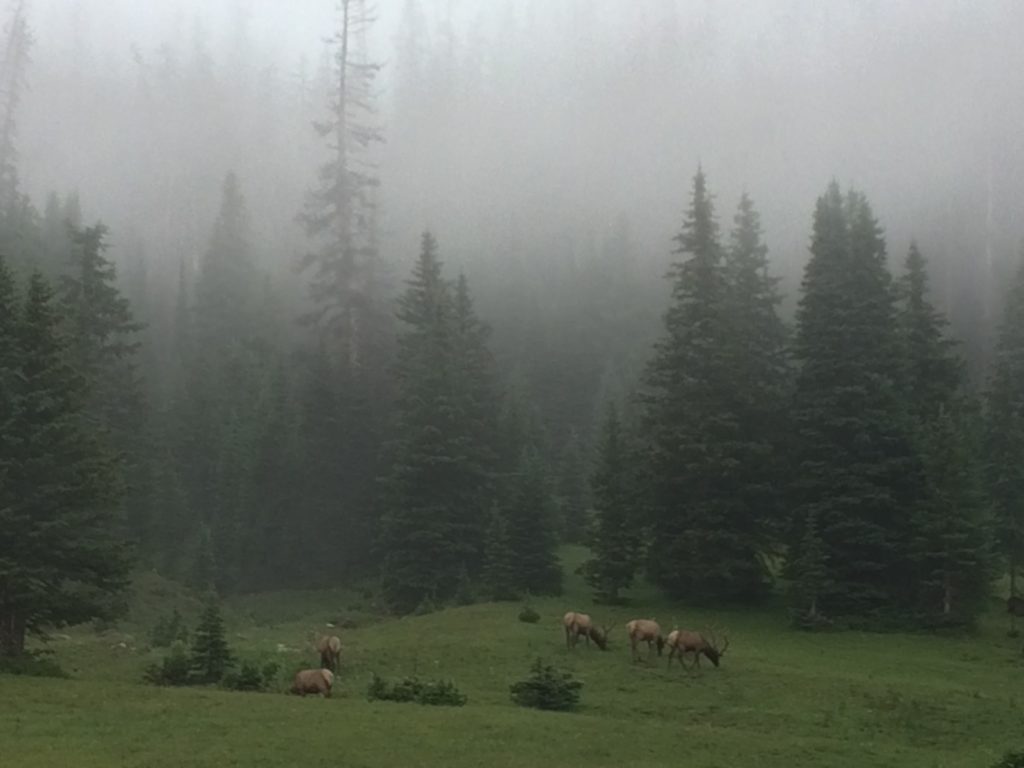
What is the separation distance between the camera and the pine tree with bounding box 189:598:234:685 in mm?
26656

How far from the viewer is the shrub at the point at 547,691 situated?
972 inches

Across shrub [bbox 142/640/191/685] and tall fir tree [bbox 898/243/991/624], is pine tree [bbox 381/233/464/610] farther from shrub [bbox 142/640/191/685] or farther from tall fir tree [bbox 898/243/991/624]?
shrub [bbox 142/640/191/685]

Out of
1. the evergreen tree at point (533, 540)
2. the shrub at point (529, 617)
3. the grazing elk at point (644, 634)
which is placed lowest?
the shrub at point (529, 617)

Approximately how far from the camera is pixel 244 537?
6209 cm

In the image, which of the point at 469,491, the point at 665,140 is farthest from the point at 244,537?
the point at 665,140

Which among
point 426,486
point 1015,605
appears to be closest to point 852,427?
point 1015,605

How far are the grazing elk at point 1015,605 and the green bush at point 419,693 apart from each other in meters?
28.3

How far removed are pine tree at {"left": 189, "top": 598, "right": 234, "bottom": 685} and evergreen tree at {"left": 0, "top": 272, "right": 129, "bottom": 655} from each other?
11.6 ft

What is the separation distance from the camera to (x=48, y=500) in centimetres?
2852

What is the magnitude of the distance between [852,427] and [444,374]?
20.7 metres

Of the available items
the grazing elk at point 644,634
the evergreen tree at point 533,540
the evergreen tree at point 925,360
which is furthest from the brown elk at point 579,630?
the evergreen tree at point 925,360

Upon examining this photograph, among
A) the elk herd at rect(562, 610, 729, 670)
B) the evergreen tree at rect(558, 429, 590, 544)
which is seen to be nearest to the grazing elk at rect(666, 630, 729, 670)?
the elk herd at rect(562, 610, 729, 670)

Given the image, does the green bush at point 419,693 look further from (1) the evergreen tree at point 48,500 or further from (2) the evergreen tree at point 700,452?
(2) the evergreen tree at point 700,452

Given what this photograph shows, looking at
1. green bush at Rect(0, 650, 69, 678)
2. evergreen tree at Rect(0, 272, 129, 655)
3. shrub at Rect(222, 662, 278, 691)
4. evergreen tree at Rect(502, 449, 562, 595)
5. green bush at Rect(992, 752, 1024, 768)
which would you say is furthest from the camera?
evergreen tree at Rect(502, 449, 562, 595)
